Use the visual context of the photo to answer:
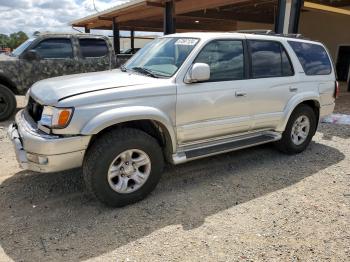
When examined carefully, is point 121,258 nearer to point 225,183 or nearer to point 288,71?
point 225,183

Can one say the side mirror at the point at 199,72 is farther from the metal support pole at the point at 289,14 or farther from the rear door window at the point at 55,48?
the metal support pole at the point at 289,14

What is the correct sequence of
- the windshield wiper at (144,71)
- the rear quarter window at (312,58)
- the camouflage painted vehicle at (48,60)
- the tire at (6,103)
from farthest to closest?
1. the camouflage painted vehicle at (48,60)
2. the tire at (6,103)
3. the rear quarter window at (312,58)
4. the windshield wiper at (144,71)

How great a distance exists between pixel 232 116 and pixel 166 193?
4.32 feet

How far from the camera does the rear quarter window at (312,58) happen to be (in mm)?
5227

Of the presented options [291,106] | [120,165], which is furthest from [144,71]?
[291,106]

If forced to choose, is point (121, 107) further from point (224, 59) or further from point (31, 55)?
point (31, 55)

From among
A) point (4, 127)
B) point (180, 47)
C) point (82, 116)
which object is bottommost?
point (4, 127)

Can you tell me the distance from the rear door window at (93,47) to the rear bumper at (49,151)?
201 inches

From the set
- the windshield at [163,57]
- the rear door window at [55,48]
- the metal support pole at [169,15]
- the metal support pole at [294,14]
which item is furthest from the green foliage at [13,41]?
the windshield at [163,57]

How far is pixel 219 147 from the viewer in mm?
4312

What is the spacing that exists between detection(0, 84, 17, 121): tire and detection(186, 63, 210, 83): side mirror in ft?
17.0

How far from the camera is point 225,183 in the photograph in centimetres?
434

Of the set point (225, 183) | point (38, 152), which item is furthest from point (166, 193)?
point (38, 152)

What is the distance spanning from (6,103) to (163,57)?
4.75 meters
